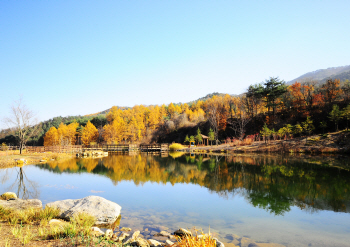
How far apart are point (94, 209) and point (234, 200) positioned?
221 inches

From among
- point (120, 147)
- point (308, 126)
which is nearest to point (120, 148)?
point (120, 147)

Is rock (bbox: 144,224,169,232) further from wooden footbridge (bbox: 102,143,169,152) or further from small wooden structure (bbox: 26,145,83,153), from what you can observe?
wooden footbridge (bbox: 102,143,169,152)

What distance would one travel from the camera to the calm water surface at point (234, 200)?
588 centimetres

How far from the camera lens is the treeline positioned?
113 ft

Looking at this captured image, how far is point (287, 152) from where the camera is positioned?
2639 centimetres

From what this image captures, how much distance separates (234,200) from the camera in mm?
8875

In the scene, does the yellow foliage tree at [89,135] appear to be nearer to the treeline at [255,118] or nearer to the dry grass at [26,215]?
the treeline at [255,118]

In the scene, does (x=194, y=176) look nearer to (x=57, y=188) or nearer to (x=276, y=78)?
(x=57, y=188)

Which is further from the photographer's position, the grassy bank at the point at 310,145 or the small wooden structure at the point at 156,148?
the small wooden structure at the point at 156,148

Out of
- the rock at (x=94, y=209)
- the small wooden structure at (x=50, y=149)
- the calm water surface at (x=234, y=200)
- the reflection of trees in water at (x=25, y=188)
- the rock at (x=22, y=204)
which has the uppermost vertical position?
the small wooden structure at (x=50, y=149)

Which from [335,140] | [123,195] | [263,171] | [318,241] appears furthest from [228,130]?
[318,241]

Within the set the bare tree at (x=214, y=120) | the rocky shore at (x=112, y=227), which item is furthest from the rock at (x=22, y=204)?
the bare tree at (x=214, y=120)

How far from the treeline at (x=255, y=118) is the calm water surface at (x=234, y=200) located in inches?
818

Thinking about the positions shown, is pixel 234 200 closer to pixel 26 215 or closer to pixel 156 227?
pixel 156 227
